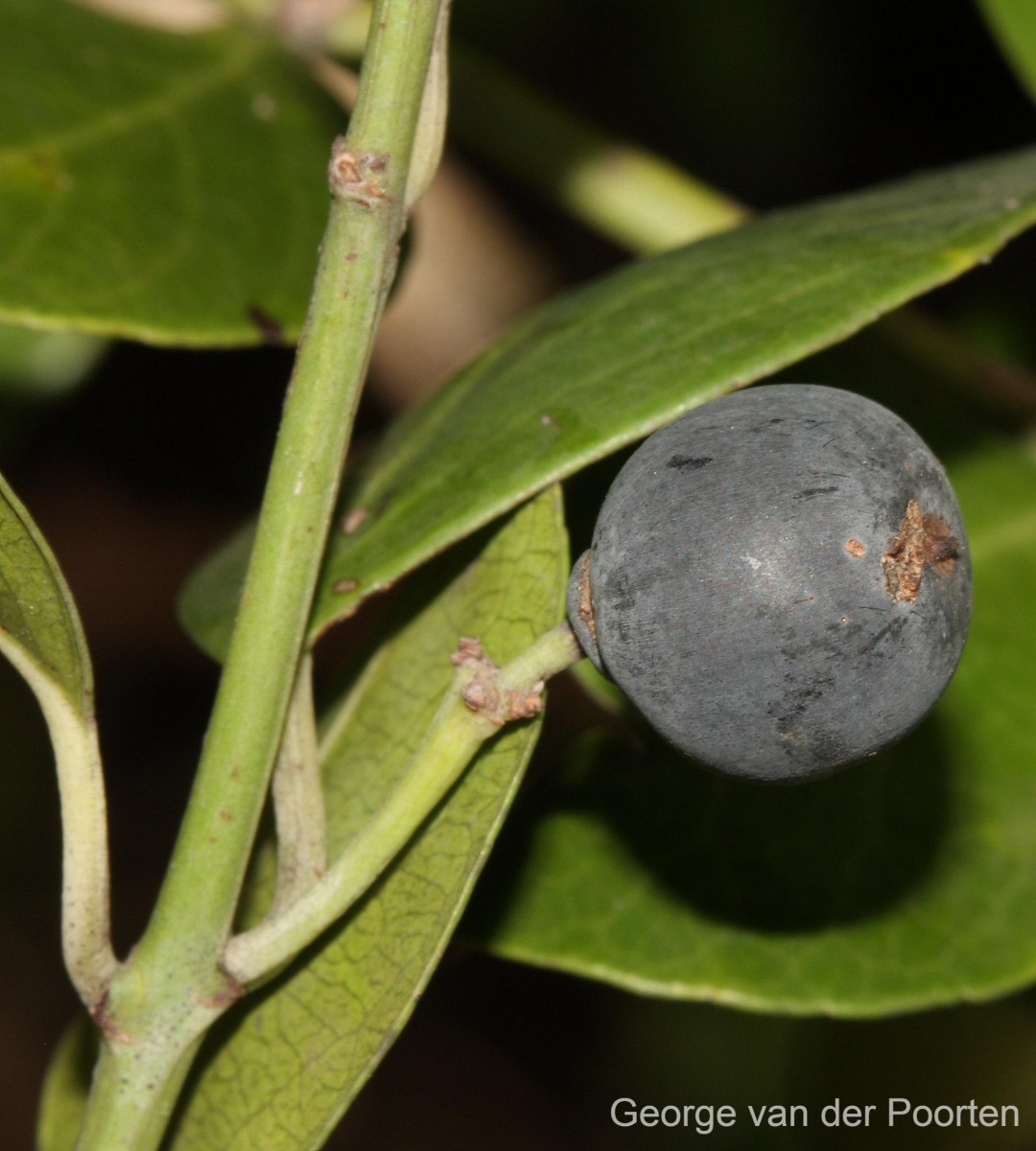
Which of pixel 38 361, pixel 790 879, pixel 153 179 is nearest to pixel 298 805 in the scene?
pixel 790 879

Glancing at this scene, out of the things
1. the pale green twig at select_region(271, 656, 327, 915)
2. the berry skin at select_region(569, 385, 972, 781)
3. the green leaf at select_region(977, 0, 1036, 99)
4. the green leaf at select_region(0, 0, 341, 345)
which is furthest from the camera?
the green leaf at select_region(977, 0, 1036, 99)

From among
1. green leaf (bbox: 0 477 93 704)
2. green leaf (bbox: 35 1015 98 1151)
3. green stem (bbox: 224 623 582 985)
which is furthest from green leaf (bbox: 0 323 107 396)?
green stem (bbox: 224 623 582 985)

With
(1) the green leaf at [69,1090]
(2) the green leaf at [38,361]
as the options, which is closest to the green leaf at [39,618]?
(1) the green leaf at [69,1090]

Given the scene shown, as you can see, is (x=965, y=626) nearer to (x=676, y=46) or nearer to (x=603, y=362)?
(x=603, y=362)

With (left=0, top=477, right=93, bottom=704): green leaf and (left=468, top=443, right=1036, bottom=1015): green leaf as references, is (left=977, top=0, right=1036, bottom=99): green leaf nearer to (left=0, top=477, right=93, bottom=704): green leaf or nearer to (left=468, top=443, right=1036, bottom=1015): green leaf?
(left=468, top=443, right=1036, bottom=1015): green leaf

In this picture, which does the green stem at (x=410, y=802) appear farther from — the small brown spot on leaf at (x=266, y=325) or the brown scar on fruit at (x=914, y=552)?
the small brown spot on leaf at (x=266, y=325)

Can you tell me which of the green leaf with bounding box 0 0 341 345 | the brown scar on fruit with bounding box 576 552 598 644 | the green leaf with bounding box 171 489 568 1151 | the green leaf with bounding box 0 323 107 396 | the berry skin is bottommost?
the green leaf with bounding box 0 323 107 396
